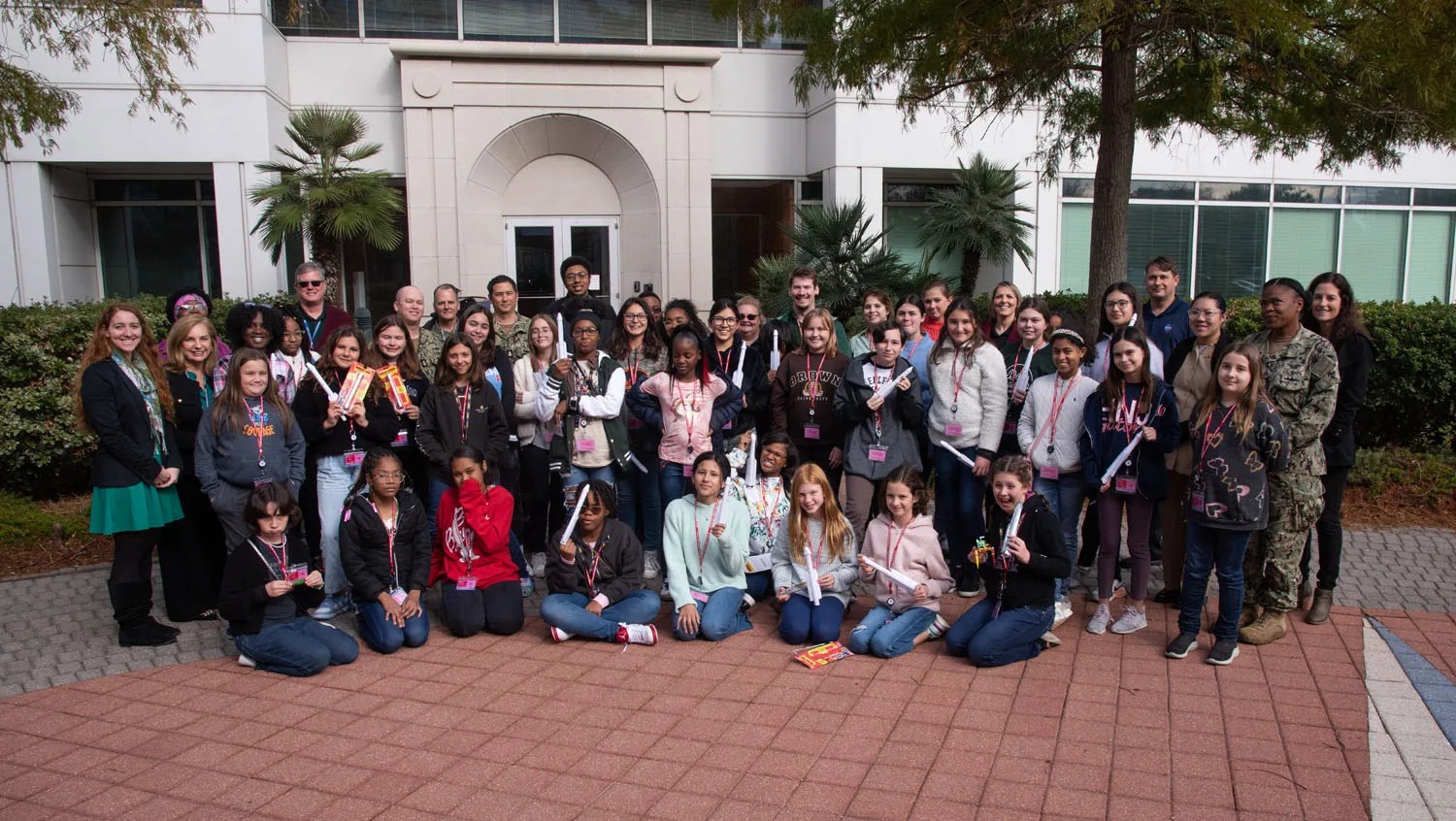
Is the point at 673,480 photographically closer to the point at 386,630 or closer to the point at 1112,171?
the point at 386,630

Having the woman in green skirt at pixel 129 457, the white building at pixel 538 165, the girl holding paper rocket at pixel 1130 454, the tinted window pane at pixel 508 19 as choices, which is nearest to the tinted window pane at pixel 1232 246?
the white building at pixel 538 165

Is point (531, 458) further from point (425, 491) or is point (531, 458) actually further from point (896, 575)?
point (896, 575)

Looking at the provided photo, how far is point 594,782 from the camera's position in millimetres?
4027

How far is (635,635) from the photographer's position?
18.3 ft

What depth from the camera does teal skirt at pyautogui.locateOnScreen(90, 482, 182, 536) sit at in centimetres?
557

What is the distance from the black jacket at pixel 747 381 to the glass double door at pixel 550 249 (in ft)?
31.5

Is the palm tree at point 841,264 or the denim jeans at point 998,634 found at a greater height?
the palm tree at point 841,264

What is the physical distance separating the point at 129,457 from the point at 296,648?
1.48 metres

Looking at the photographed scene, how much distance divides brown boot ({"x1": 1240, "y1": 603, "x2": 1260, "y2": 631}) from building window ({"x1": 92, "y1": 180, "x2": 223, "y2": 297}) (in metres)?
14.8

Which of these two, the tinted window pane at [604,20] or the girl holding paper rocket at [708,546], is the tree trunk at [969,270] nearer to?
the tinted window pane at [604,20]

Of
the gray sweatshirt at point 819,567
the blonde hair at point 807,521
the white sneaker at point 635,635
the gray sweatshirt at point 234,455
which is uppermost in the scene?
the gray sweatshirt at point 234,455

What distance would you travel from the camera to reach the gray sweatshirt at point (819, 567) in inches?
227

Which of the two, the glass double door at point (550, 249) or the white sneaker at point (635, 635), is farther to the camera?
the glass double door at point (550, 249)

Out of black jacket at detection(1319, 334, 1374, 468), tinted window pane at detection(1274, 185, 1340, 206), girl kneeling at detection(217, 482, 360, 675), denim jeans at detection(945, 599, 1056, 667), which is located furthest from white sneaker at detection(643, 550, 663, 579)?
tinted window pane at detection(1274, 185, 1340, 206)
